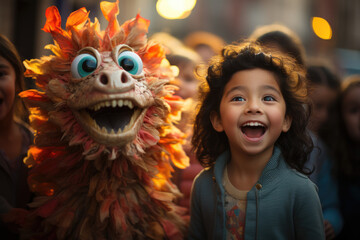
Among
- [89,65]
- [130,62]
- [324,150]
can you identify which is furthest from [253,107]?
[324,150]

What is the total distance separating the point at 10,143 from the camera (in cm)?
185

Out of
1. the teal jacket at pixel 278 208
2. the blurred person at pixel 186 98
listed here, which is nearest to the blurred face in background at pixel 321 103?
the blurred person at pixel 186 98

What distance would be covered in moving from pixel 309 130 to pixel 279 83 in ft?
2.13

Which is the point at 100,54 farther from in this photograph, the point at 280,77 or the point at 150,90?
the point at 280,77

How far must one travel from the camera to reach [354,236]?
233cm

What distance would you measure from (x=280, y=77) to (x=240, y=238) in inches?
28.9

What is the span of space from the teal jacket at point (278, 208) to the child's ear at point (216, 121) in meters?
0.23

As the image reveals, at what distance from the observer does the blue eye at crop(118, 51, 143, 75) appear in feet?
4.70

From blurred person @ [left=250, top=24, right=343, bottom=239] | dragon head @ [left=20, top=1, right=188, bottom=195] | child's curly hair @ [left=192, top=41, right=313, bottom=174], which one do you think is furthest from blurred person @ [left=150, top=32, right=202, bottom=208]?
blurred person @ [left=250, top=24, right=343, bottom=239]

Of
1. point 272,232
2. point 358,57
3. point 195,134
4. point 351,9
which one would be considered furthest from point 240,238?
point 351,9

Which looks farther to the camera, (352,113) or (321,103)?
(321,103)

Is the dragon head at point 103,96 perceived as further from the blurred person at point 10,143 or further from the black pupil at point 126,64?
the blurred person at point 10,143

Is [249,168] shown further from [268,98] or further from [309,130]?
[309,130]

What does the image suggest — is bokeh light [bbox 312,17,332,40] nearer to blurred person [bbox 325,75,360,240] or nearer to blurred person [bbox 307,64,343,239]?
blurred person [bbox 307,64,343,239]
